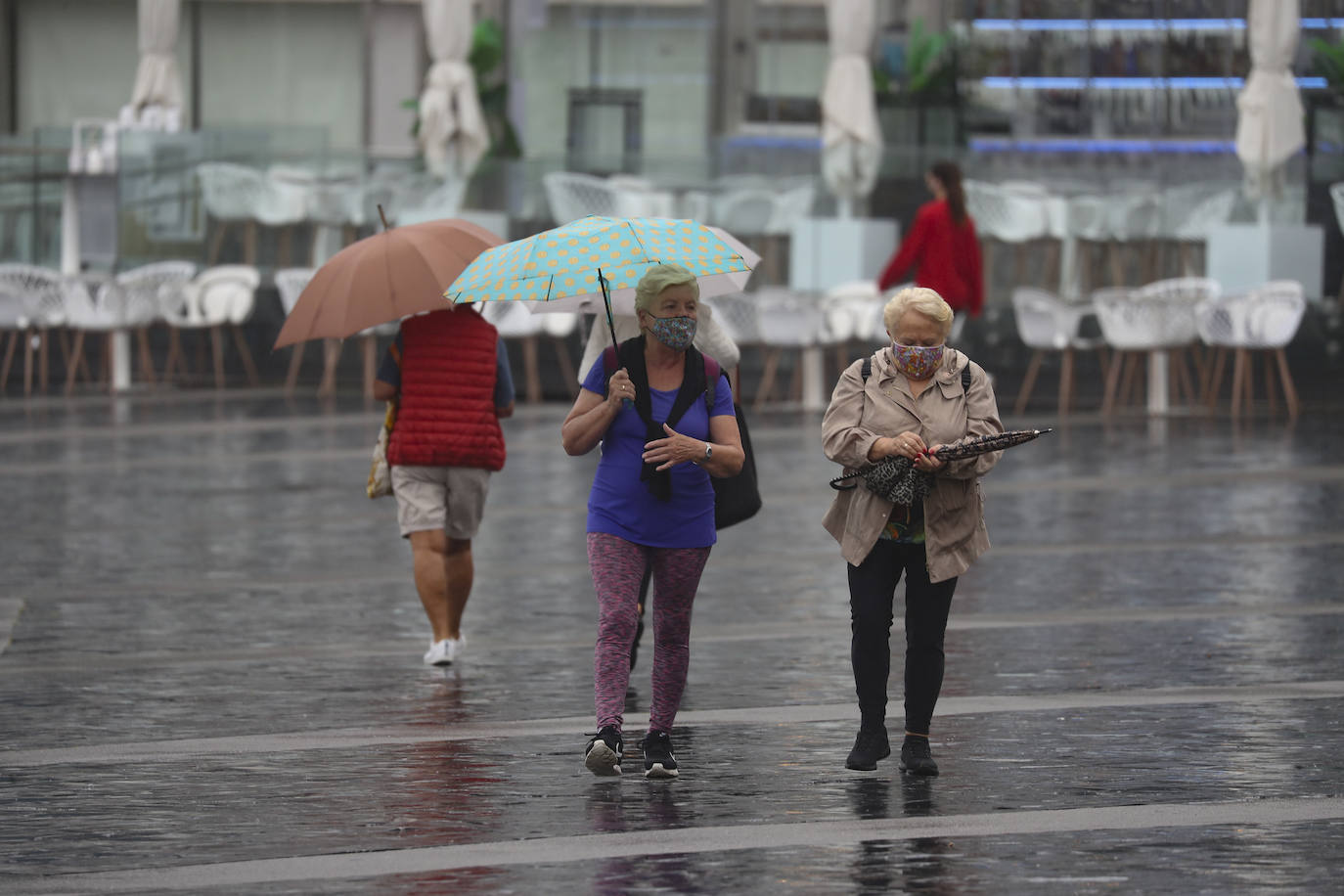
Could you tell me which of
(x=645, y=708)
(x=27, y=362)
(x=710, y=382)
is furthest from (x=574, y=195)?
(x=710, y=382)

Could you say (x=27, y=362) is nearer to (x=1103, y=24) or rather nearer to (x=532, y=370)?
(x=532, y=370)

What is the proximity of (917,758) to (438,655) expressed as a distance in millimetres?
2831

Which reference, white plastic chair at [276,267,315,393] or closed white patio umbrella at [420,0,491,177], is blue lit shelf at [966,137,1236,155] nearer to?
closed white patio umbrella at [420,0,491,177]

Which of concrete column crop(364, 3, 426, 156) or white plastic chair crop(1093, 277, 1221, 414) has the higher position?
concrete column crop(364, 3, 426, 156)

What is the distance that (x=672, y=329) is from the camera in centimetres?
750

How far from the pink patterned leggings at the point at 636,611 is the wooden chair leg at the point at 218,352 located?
19.0 m

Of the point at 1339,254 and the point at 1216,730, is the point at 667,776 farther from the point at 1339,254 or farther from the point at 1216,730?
the point at 1339,254

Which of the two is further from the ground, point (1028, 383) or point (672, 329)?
point (672, 329)

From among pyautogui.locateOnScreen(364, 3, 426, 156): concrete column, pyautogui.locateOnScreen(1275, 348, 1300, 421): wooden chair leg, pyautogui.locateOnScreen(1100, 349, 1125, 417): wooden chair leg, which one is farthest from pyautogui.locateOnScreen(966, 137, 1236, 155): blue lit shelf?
pyautogui.locateOnScreen(364, 3, 426, 156): concrete column

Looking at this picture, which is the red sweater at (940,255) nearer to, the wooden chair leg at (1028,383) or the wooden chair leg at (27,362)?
the wooden chair leg at (1028,383)

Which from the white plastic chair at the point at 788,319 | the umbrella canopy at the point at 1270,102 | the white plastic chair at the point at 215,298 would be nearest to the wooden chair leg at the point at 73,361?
the white plastic chair at the point at 215,298

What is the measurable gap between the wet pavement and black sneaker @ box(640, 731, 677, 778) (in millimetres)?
57

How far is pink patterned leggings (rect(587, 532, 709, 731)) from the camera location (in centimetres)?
757

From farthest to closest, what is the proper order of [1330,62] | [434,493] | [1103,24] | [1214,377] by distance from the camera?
1. [1103,24]
2. [1330,62]
3. [1214,377]
4. [434,493]
